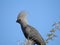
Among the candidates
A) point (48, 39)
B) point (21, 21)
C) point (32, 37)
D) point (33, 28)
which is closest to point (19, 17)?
point (21, 21)

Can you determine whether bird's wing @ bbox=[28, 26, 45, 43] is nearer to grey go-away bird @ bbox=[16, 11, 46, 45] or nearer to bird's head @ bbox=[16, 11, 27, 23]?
grey go-away bird @ bbox=[16, 11, 46, 45]

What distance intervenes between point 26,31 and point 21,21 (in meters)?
0.37

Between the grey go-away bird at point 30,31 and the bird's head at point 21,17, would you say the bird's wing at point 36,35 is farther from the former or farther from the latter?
the bird's head at point 21,17

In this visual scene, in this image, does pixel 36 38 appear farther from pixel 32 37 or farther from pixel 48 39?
pixel 48 39

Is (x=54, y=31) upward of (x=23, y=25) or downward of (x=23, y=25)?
downward

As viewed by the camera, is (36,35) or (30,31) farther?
(30,31)

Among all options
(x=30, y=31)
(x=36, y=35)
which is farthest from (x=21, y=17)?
(x=36, y=35)

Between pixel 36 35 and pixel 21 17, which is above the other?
pixel 21 17

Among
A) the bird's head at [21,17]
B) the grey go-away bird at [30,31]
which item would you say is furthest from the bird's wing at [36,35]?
the bird's head at [21,17]

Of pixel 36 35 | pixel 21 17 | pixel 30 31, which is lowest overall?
pixel 36 35

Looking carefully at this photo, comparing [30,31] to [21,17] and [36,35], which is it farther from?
[21,17]

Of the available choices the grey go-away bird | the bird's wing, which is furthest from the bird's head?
the bird's wing

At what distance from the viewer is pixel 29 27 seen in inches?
185

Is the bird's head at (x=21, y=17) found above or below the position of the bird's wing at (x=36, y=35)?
above
